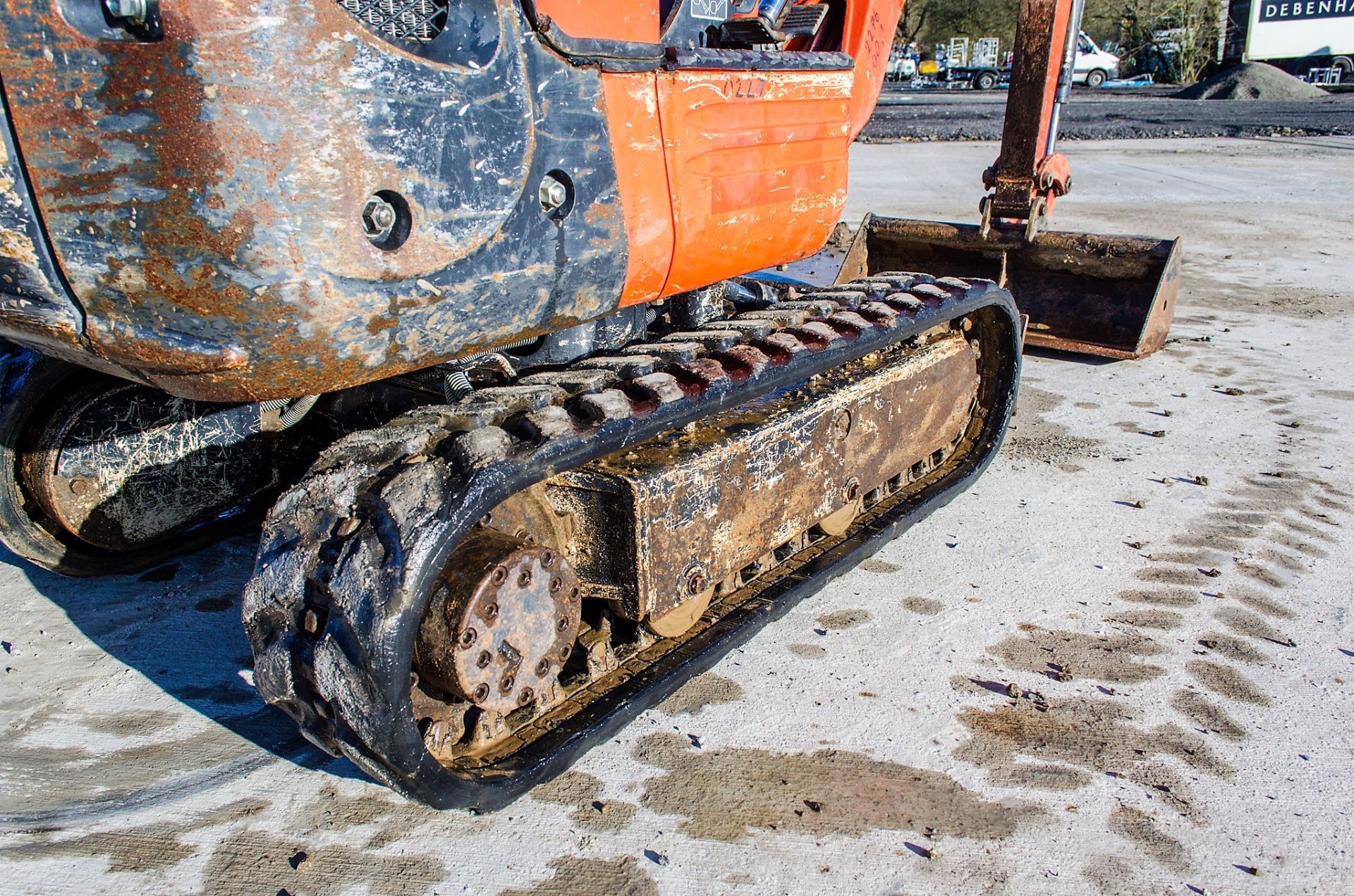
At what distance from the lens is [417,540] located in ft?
6.86

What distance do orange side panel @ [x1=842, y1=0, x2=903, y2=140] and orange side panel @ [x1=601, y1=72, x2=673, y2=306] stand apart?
128 centimetres

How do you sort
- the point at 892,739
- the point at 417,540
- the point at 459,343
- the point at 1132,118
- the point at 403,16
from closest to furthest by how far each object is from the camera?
1. the point at 403,16
2. the point at 417,540
3. the point at 459,343
4. the point at 892,739
5. the point at 1132,118

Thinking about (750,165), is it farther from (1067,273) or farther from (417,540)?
(1067,273)

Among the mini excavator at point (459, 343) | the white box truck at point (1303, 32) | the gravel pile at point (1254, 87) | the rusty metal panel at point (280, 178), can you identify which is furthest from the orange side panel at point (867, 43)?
the white box truck at point (1303, 32)

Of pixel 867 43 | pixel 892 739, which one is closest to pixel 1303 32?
pixel 867 43

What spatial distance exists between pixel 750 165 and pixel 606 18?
0.61 meters

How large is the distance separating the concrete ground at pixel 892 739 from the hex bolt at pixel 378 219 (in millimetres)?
1389

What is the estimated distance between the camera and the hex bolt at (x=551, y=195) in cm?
223

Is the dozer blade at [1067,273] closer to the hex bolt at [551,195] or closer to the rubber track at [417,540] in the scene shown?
the rubber track at [417,540]

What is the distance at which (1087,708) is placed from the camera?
2.90 meters

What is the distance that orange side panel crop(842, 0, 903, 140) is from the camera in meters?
3.71

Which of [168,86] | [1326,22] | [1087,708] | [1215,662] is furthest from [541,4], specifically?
[1326,22]

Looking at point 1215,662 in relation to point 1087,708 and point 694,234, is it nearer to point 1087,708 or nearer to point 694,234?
point 1087,708

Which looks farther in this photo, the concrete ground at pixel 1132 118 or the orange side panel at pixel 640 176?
the concrete ground at pixel 1132 118
